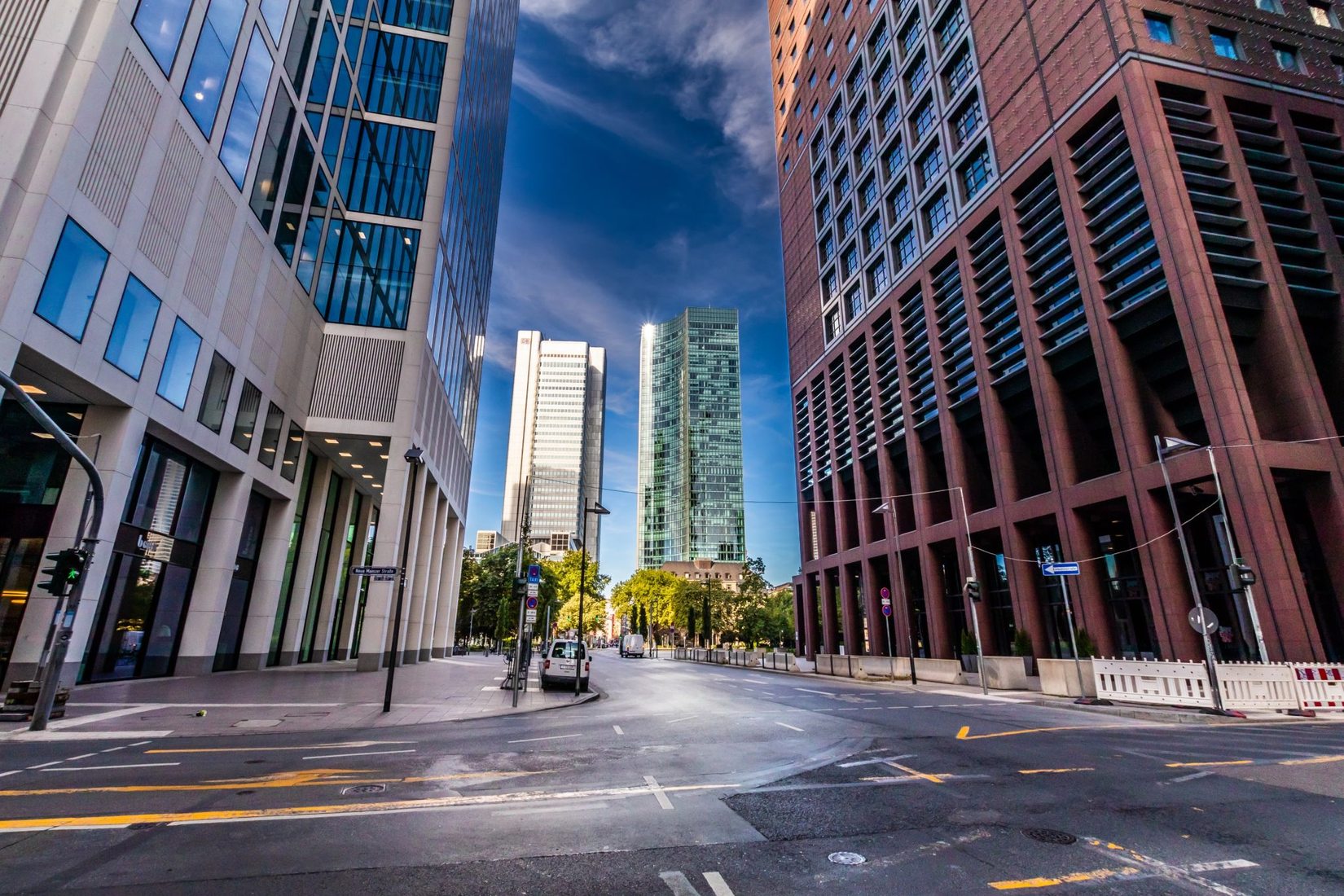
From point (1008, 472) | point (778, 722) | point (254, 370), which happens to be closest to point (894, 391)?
point (1008, 472)

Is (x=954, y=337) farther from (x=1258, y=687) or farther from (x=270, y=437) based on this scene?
(x=270, y=437)

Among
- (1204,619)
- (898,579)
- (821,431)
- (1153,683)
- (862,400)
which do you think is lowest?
(1153,683)

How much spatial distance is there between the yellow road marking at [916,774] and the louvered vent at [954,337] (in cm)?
3013

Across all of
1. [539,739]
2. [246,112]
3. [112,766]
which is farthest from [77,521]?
[246,112]

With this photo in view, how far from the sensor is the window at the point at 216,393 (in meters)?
22.9

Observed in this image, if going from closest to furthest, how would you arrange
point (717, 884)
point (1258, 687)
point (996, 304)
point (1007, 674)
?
point (717, 884)
point (1258, 687)
point (1007, 674)
point (996, 304)

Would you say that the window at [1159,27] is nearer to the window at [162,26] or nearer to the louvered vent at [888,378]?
the louvered vent at [888,378]

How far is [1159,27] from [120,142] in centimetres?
4269

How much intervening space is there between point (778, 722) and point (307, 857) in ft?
37.4

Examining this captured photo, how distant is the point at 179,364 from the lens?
21.2 metres

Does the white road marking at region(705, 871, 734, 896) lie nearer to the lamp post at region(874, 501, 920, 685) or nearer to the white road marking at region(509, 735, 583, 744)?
the white road marking at region(509, 735, 583, 744)

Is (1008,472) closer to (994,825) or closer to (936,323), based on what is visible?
(936,323)

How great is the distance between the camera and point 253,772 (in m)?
8.78

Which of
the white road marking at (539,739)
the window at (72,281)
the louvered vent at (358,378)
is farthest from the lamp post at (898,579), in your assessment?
the window at (72,281)
